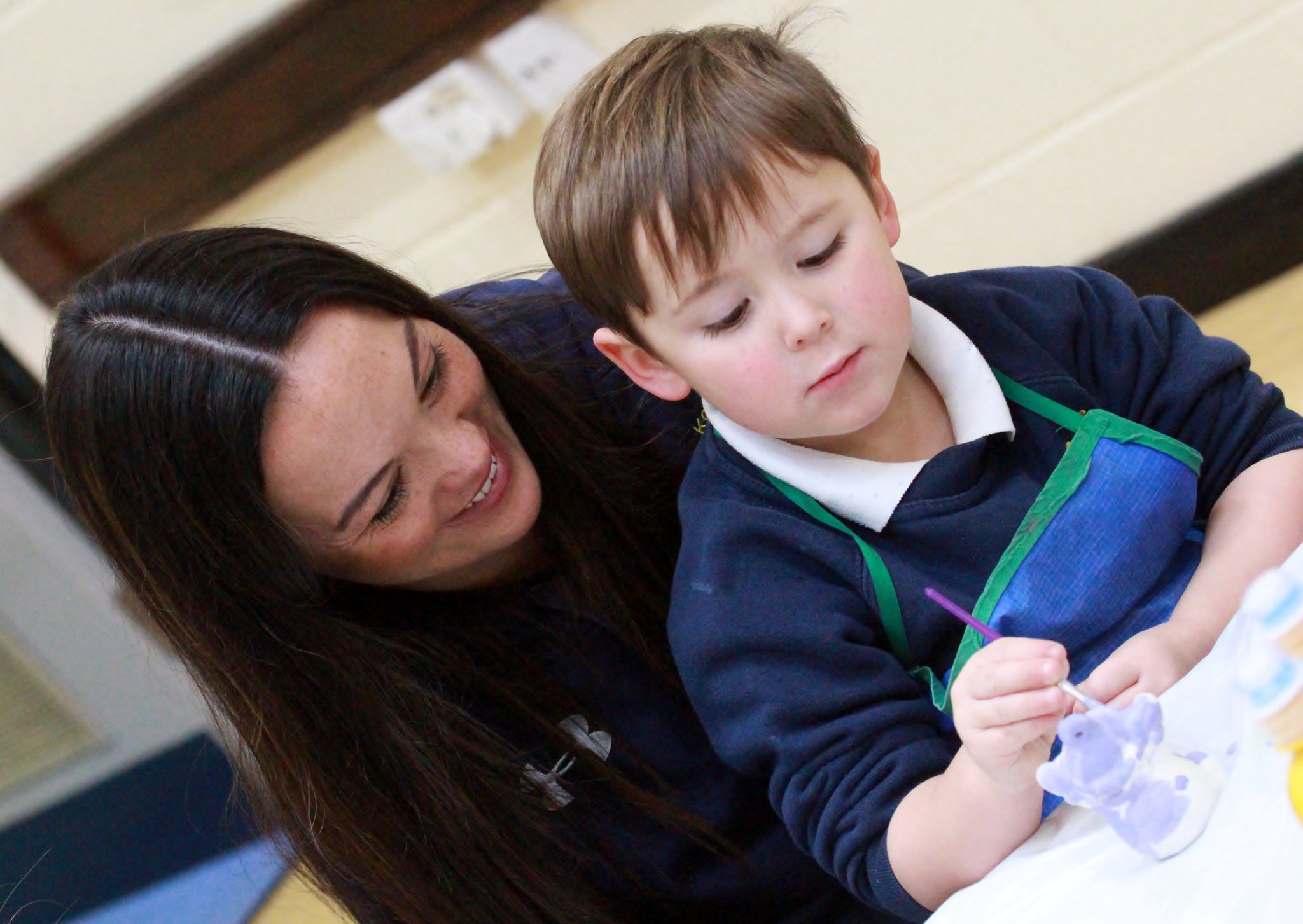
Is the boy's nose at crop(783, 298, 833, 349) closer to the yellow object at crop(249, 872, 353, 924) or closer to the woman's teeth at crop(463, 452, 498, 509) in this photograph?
the woman's teeth at crop(463, 452, 498, 509)

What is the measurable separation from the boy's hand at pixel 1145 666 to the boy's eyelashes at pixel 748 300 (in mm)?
316

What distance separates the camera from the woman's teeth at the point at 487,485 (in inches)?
40.3

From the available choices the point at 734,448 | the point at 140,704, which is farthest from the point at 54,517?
the point at 734,448

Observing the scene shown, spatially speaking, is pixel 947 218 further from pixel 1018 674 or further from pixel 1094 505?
pixel 1018 674

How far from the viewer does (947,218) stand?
194cm

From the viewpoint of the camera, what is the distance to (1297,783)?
1.58ft

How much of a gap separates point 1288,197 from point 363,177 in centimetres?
141

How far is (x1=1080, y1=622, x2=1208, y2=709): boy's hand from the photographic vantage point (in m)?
0.75

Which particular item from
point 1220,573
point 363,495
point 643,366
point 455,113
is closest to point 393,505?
point 363,495

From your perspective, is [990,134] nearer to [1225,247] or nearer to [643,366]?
[1225,247]

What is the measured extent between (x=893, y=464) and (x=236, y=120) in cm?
126

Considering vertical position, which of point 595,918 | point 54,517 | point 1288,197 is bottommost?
point 1288,197

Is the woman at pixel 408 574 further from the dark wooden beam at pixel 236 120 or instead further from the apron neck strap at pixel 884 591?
the dark wooden beam at pixel 236 120

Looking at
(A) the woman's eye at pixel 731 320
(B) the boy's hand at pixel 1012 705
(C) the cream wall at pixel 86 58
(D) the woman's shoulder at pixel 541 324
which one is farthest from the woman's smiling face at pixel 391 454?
(C) the cream wall at pixel 86 58
